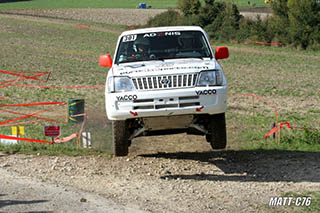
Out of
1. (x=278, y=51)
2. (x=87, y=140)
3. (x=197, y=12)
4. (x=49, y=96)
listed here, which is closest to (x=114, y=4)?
(x=197, y=12)

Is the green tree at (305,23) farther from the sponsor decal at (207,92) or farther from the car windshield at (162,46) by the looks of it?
the sponsor decal at (207,92)

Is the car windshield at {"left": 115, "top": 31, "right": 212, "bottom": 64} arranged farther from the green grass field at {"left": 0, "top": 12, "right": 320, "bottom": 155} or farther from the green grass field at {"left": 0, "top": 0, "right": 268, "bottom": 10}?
the green grass field at {"left": 0, "top": 0, "right": 268, "bottom": 10}

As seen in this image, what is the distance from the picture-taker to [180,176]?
855 centimetres

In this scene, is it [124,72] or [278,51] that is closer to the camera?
[124,72]

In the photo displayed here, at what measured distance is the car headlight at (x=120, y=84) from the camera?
8164 mm

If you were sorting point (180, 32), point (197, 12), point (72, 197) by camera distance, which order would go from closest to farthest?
point (72, 197)
point (180, 32)
point (197, 12)

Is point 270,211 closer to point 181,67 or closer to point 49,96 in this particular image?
point 181,67

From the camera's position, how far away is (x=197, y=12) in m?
52.8

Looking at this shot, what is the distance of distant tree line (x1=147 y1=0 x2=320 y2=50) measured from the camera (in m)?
40.1

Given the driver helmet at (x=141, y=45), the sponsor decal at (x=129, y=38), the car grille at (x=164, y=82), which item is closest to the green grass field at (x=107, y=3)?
the sponsor decal at (x=129, y=38)

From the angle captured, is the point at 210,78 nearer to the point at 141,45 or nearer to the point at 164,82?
the point at 164,82

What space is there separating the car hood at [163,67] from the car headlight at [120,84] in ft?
0.25

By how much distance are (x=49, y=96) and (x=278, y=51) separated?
77.8ft

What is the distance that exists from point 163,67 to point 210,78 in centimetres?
73
